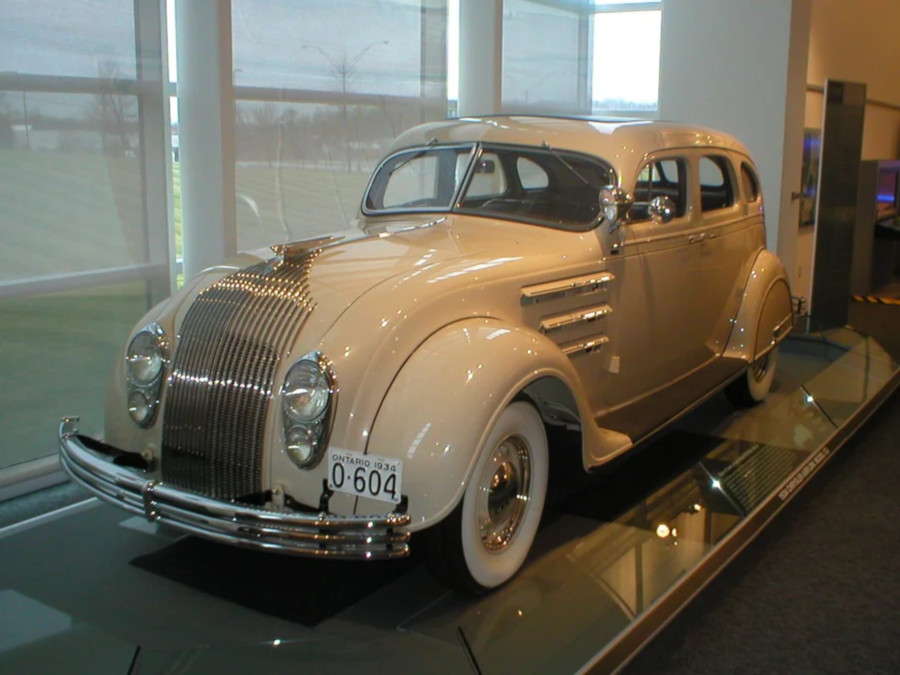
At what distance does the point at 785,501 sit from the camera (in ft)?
12.9

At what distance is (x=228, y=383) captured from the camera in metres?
3.01

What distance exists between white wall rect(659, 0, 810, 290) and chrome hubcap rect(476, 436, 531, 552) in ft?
20.9

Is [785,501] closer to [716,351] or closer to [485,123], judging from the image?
[716,351]

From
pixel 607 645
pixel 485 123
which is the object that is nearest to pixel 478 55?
pixel 485 123

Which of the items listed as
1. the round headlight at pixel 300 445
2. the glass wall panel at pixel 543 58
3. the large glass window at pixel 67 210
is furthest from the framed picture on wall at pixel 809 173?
the round headlight at pixel 300 445

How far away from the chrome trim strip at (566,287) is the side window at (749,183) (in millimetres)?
1884

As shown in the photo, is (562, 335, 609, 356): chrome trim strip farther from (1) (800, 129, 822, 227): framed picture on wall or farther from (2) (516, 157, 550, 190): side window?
(1) (800, 129, 822, 227): framed picture on wall

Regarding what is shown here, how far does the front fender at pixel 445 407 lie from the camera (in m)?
2.69

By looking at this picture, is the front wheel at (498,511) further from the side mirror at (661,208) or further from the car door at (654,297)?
the side mirror at (661,208)

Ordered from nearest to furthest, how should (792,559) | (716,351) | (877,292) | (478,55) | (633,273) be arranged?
(792,559) < (633,273) < (716,351) < (478,55) < (877,292)

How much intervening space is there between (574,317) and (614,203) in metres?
0.52

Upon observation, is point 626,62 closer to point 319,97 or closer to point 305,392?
point 319,97

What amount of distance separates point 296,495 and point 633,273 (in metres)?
1.89

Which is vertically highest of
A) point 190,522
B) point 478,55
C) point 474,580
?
point 478,55
